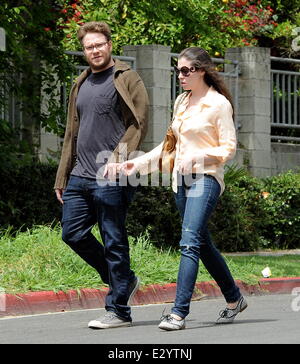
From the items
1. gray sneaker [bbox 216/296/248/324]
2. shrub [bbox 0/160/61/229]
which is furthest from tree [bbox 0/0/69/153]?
gray sneaker [bbox 216/296/248/324]

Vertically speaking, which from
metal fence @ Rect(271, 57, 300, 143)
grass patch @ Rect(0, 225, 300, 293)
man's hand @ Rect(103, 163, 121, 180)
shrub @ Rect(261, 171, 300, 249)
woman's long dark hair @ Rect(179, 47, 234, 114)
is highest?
metal fence @ Rect(271, 57, 300, 143)

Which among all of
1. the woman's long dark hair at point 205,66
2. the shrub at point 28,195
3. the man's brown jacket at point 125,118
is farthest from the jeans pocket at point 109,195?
the shrub at point 28,195

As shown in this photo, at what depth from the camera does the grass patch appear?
10711 millimetres

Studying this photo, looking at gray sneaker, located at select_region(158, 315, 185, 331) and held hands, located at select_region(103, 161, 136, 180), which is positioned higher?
held hands, located at select_region(103, 161, 136, 180)

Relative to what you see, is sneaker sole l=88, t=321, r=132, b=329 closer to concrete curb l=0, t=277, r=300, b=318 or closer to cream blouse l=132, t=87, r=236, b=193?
cream blouse l=132, t=87, r=236, b=193

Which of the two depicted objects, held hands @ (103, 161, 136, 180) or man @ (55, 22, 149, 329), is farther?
man @ (55, 22, 149, 329)

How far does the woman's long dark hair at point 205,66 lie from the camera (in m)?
8.74

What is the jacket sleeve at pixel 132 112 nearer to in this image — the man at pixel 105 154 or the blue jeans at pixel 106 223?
the man at pixel 105 154

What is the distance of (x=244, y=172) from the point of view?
57.3 ft

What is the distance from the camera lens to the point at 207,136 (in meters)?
8.63
